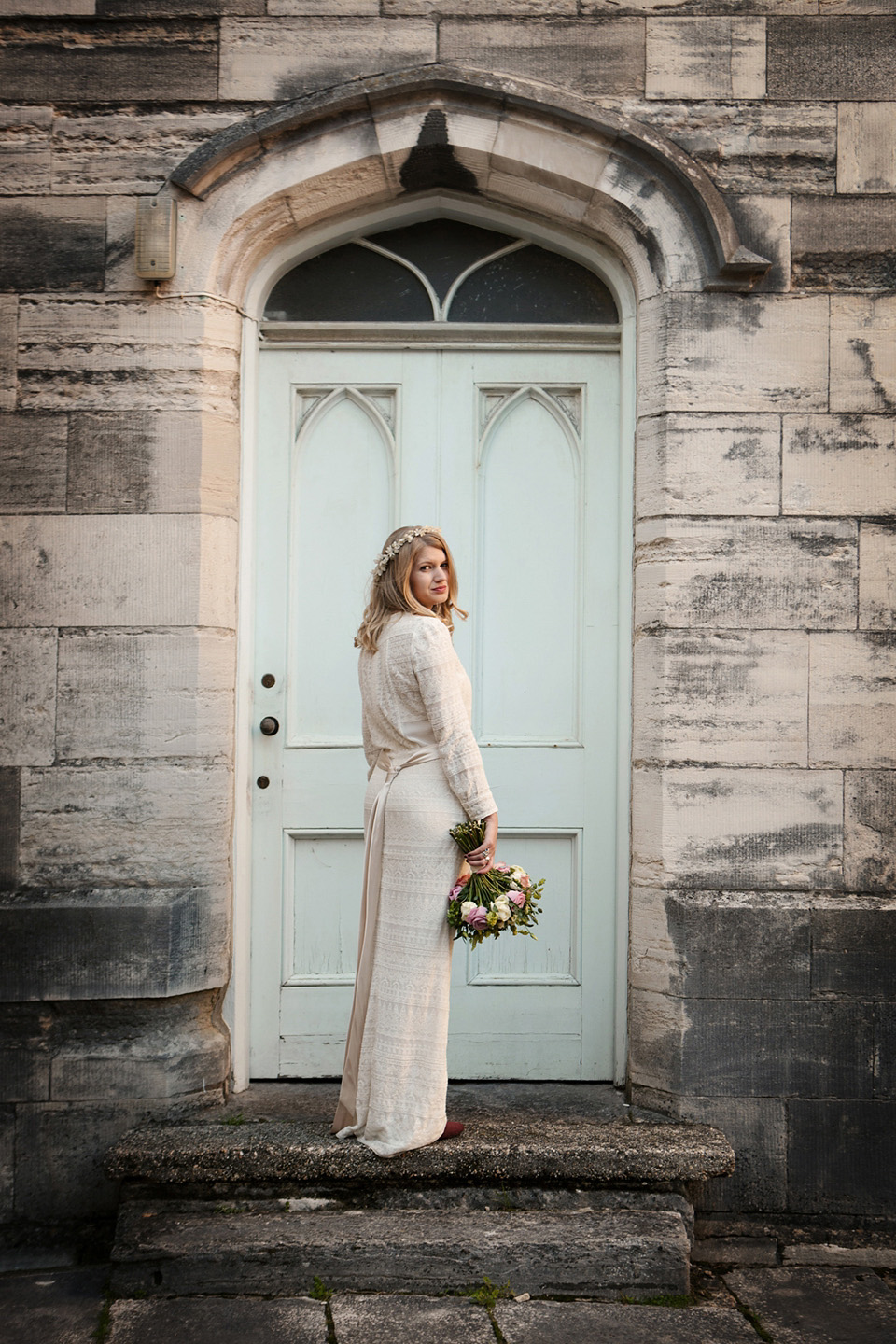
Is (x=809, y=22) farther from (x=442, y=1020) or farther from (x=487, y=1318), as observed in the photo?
(x=487, y=1318)

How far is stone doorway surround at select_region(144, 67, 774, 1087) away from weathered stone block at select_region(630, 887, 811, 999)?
318 mm

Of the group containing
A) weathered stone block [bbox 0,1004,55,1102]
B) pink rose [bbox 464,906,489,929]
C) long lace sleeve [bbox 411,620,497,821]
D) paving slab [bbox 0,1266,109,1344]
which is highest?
long lace sleeve [bbox 411,620,497,821]

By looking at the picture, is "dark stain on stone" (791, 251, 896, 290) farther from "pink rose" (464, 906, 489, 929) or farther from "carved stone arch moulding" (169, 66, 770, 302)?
"pink rose" (464, 906, 489, 929)

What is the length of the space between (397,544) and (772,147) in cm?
187

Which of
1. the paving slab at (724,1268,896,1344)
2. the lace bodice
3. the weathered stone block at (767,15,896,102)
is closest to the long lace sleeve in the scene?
the lace bodice

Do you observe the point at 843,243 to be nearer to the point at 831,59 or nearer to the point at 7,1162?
the point at 831,59

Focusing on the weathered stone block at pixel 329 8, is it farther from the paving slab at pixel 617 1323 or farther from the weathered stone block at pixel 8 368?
the paving slab at pixel 617 1323

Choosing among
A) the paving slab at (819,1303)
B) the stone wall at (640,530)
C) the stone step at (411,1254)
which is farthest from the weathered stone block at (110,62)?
the paving slab at (819,1303)

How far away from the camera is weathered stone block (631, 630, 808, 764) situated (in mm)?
3422

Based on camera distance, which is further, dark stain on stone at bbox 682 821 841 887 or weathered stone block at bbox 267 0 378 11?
weathered stone block at bbox 267 0 378 11

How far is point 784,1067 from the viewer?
3.33 m

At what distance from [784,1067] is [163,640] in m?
2.41

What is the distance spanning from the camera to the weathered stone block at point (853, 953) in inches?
132

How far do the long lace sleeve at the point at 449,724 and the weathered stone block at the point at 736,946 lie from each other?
885 millimetres
